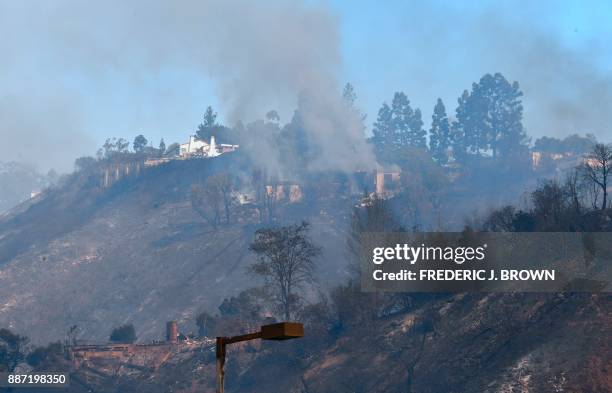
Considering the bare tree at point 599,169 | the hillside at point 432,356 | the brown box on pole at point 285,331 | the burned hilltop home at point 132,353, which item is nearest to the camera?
the brown box on pole at point 285,331

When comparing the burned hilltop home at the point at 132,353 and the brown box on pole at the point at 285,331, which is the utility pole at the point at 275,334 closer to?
the brown box on pole at the point at 285,331

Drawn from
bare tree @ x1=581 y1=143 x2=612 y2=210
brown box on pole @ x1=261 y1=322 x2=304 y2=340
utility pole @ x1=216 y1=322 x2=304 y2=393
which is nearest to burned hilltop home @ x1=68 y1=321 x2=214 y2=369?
bare tree @ x1=581 y1=143 x2=612 y2=210

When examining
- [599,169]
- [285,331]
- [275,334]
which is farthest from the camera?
[599,169]

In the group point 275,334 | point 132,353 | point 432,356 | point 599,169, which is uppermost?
point 599,169

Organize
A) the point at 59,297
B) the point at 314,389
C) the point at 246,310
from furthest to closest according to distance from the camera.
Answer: the point at 59,297 → the point at 246,310 → the point at 314,389

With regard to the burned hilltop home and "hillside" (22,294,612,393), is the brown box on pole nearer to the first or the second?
"hillside" (22,294,612,393)

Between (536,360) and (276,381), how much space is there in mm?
29509

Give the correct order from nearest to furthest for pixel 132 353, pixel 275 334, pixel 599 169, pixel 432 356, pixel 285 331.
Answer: pixel 285 331
pixel 275 334
pixel 432 356
pixel 132 353
pixel 599 169

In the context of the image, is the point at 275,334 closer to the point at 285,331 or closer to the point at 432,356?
the point at 285,331

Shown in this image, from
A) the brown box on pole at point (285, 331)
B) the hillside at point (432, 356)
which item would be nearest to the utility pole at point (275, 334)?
the brown box on pole at point (285, 331)

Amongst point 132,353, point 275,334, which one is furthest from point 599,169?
point 275,334

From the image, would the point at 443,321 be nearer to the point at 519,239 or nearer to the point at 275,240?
the point at 519,239

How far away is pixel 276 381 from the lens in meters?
97.6

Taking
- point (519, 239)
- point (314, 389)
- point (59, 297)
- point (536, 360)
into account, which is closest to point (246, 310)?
point (314, 389)
